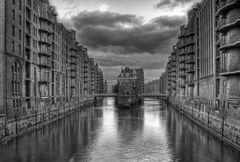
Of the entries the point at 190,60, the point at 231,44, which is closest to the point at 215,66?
the point at 231,44

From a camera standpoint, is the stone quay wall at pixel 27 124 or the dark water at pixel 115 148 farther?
the stone quay wall at pixel 27 124

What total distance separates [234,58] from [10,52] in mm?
36956

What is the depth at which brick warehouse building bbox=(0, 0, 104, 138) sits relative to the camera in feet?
148

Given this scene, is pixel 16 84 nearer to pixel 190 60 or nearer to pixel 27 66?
pixel 27 66

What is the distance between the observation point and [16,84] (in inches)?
2050

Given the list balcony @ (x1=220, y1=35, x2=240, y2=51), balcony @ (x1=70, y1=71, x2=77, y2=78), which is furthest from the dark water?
balcony @ (x1=70, y1=71, x2=77, y2=78)

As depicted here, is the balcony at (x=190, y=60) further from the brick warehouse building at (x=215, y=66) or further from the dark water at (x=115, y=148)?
the dark water at (x=115, y=148)

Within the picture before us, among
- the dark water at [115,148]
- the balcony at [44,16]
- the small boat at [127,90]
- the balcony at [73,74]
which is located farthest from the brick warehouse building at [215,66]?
the balcony at [73,74]

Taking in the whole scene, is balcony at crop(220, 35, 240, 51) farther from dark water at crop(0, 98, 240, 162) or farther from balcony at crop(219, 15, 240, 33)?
dark water at crop(0, 98, 240, 162)

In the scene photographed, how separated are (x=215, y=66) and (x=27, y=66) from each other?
4272cm

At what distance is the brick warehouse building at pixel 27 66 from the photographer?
148ft

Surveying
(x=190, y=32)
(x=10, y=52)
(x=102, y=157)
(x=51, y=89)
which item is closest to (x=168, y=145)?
(x=102, y=157)

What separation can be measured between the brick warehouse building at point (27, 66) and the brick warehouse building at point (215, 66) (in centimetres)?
3165

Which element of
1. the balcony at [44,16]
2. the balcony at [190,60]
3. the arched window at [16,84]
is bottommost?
the arched window at [16,84]
